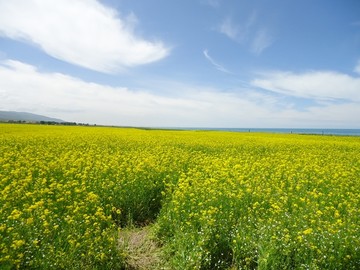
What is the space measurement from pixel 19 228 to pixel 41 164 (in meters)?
5.16

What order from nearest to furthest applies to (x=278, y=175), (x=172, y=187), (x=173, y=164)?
1. (x=172, y=187)
2. (x=278, y=175)
3. (x=173, y=164)

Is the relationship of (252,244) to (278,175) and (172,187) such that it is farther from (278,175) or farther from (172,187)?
(278,175)

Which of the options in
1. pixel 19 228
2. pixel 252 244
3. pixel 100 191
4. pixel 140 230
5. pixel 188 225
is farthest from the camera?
pixel 100 191

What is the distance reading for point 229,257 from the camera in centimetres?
518

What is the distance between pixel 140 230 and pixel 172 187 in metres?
2.04

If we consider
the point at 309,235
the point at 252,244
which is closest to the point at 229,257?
the point at 252,244

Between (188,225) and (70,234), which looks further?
(188,225)

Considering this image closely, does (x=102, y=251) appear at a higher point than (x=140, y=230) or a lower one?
higher

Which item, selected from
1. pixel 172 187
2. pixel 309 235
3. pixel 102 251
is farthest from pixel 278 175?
pixel 102 251

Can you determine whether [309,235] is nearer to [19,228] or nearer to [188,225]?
[188,225]

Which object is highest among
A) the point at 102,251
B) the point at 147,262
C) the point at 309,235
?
the point at 309,235

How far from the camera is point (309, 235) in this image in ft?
15.8

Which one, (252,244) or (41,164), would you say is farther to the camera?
(41,164)

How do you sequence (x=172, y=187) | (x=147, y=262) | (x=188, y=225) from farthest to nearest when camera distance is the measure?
1. (x=172, y=187)
2. (x=188, y=225)
3. (x=147, y=262)
